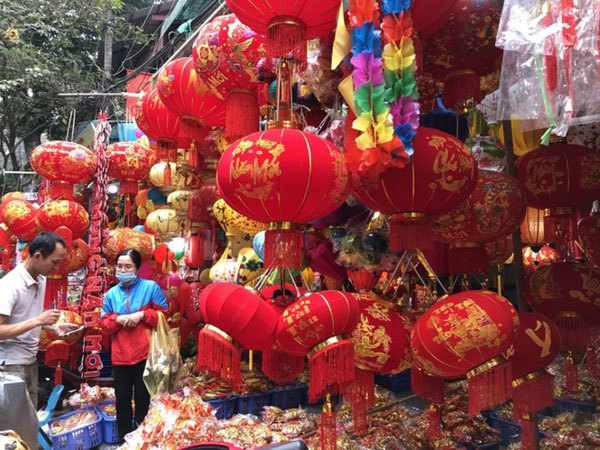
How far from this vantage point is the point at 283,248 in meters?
1.88

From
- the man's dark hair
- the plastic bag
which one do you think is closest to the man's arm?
the man's dark hair

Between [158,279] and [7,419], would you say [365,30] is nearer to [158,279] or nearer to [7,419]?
[7,419]

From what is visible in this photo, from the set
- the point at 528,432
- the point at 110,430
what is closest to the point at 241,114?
the point at 528,432

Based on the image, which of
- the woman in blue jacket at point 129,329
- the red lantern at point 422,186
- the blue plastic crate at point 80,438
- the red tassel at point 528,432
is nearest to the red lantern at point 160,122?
the woman in blue jacket at point 129,329

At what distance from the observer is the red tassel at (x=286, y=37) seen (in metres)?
1.86

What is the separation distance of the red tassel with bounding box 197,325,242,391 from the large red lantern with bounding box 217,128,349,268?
1.30 ft

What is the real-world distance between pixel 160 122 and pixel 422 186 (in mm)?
2334

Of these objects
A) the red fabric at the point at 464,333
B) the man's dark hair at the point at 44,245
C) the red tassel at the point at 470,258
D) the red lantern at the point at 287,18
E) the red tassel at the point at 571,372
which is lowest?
the red tassel at the point at 571,372

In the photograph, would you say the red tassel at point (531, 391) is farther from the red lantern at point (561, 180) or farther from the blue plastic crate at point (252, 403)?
the blue plastic crate at point (252, 403)

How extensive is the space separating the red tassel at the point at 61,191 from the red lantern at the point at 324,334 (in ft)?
13.5

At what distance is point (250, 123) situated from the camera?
266 centimetres

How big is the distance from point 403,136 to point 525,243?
2129mm

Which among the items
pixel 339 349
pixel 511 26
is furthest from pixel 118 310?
pixel 511 26

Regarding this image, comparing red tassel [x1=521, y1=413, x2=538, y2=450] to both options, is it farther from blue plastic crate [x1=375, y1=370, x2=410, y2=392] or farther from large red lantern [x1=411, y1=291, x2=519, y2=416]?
blue plastic crate [x1=375, y1=370, x2=410, y2=392]
